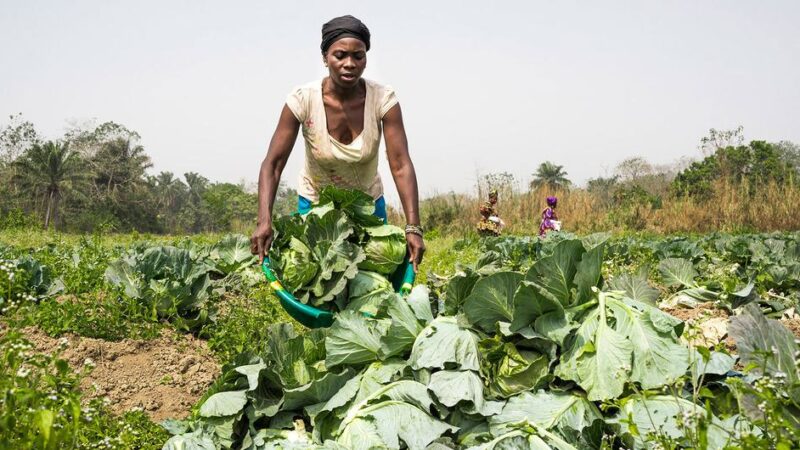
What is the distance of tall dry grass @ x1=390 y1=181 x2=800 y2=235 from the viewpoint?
57.5 ft

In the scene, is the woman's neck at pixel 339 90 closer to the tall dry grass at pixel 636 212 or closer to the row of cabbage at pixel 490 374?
the row of cabbage at pixel 490 374

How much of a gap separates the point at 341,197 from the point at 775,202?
17.4 meters

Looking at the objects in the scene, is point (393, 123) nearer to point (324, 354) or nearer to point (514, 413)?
point (324, 354)

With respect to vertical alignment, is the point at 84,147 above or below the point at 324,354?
above

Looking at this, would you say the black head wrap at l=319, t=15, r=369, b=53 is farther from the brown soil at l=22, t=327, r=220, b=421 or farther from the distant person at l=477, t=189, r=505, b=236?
the distant person at l=477, t=189, r=505, b=236

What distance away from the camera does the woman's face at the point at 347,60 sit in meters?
3.91

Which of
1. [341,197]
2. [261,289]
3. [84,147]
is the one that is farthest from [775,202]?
[84,147]

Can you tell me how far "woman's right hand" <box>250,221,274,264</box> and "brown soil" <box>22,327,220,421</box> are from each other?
0.76 meters

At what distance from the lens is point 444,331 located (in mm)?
2547

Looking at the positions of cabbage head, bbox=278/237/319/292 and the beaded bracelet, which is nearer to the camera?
cabbage head, bbox=278/237/319/292

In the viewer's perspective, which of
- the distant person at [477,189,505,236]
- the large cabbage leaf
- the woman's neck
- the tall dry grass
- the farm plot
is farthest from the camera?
the tall dry grass

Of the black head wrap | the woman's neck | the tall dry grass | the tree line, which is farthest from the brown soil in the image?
the tree line

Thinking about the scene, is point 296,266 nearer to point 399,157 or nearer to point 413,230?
point 413,230

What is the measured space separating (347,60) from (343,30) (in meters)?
0.19
